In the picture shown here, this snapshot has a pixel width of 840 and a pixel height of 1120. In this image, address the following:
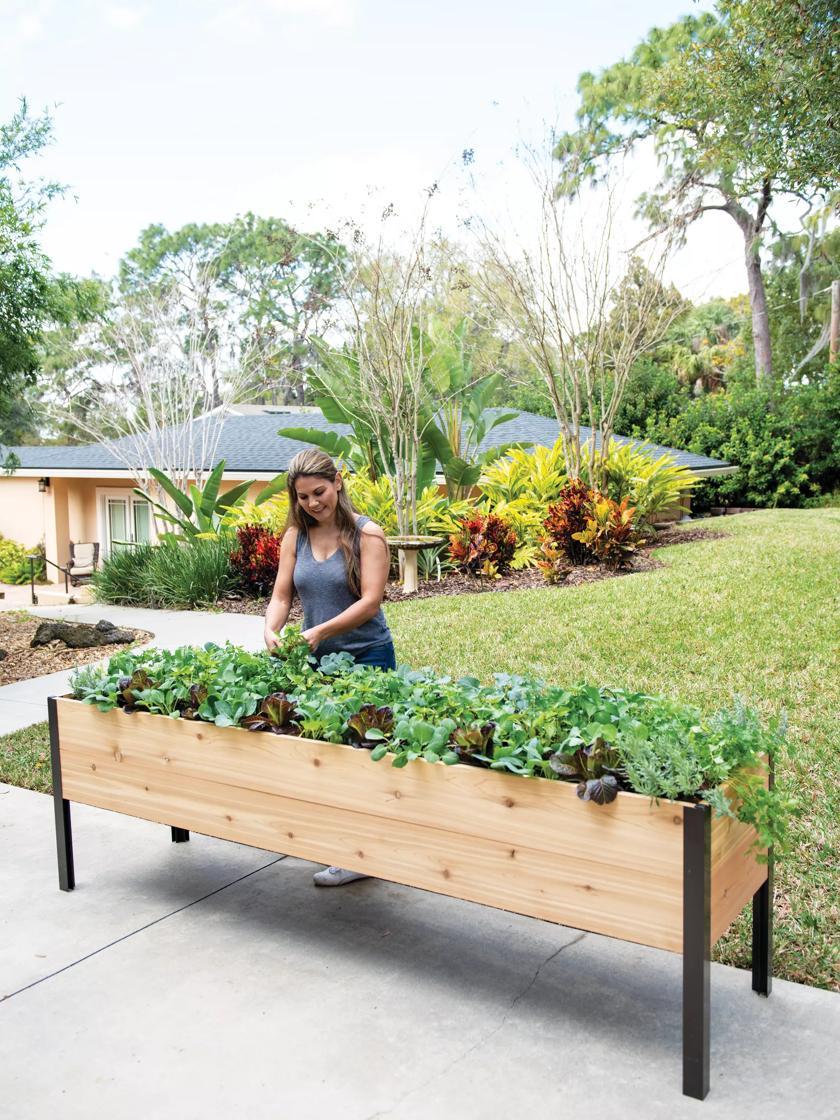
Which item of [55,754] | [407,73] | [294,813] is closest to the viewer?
[294,813]

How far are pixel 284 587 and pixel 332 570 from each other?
0.32m

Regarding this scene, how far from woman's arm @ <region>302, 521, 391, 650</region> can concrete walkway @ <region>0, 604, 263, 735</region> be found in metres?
2.50

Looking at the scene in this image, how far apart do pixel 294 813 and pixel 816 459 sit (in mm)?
19940

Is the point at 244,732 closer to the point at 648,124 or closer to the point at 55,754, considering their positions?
the point at 55,754

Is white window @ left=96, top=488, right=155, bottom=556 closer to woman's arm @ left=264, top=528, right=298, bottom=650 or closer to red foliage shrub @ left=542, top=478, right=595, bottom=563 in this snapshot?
red foliage shrub @ left=542, top=478, right=595, bottom=563

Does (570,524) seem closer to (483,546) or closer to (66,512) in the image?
(483,546)

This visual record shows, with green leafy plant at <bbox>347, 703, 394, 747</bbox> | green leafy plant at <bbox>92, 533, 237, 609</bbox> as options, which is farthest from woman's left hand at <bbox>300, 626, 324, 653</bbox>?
green leafy plant at <bbox>92, 533, 237, 609</bbox>

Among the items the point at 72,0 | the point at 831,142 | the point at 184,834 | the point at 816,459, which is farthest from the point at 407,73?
the point at 184,834

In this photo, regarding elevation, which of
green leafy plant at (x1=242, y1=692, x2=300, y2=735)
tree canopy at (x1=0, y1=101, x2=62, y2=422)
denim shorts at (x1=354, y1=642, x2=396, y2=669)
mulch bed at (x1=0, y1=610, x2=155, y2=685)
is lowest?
mulch bed at (x1=0, y1=610, x2=155, y2=685)

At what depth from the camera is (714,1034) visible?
9.25ft

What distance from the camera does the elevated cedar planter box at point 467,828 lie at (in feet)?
8.21

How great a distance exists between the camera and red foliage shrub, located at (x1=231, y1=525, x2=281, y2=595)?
476 inches

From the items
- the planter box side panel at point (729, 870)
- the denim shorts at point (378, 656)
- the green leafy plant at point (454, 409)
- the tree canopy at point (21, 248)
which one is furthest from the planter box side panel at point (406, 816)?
the green leafy plant at point (454, 409)

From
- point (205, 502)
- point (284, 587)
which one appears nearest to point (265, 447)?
point (205, 502)
